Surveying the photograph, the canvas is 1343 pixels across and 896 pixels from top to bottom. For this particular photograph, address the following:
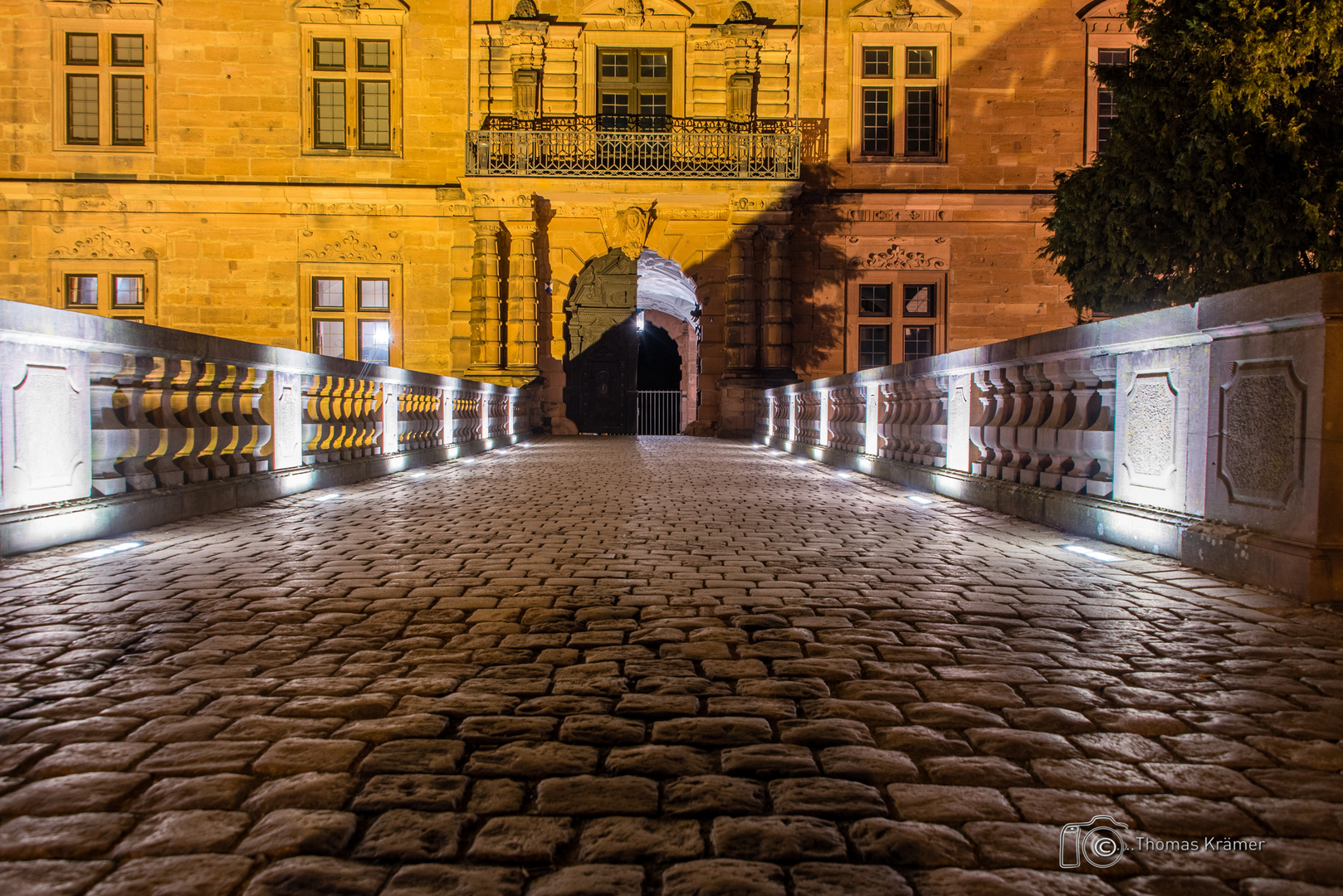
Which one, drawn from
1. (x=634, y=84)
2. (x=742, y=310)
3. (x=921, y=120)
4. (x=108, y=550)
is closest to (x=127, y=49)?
(x=634, y=84)

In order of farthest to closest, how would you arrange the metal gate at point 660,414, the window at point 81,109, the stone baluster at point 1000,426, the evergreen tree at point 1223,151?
the metal gate at point 660,414 → the window at point 81,109 → the evergreen tree at point 1223,151 → the stone baluster at point 1000,426

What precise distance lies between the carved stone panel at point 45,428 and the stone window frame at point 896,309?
21130 mm

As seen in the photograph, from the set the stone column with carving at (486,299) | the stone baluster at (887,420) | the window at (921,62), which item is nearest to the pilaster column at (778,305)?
the window at (921,62)

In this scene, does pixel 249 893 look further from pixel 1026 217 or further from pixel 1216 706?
pixel 1026 217

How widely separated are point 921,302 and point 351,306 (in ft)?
56.5

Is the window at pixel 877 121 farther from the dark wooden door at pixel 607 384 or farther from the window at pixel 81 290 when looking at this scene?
the window at pixel 81 290

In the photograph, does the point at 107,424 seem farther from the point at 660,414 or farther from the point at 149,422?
the point at 660,414

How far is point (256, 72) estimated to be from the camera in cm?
2386

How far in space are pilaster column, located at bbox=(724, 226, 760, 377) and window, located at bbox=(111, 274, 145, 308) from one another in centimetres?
1719

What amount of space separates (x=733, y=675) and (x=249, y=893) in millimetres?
1668

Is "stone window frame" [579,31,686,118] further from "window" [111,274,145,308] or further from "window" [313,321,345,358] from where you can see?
"window" [111,274,145,308]

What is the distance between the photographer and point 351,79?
2405 cm

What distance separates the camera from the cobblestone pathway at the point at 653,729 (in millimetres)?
1684

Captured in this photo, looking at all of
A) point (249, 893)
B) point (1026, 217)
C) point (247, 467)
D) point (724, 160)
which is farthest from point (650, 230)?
point (249, 893)
